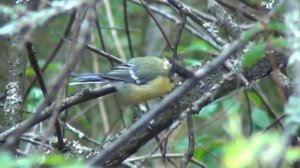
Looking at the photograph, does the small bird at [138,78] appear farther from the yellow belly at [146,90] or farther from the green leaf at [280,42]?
the green leaf at [280,42]

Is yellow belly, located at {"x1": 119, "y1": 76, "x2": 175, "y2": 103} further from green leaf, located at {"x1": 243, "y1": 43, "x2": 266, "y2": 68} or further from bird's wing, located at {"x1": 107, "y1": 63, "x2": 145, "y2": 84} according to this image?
green leaf, located at {"x1": 243, "y1": 43, "x2": 266, "y2": 68}

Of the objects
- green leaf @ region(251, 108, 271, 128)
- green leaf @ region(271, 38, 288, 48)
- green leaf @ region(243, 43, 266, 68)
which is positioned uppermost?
green leaf @ region(271, 38, 288, 48)

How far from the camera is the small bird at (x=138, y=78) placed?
3246mm

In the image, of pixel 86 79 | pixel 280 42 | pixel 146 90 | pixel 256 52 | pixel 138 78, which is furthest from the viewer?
pixel 138 78

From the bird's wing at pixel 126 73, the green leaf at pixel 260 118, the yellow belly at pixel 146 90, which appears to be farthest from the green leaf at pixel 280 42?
the green leaf at pixel 260 118

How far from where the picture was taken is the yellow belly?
3.17 metres

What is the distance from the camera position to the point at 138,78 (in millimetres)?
3605

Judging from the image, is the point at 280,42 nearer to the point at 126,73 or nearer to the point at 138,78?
the point at 126,73

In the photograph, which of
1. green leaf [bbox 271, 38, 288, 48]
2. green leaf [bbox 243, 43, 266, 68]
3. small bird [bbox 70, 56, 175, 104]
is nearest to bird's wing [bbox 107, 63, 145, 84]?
small bird [bbox 70, 56, 175, 104]

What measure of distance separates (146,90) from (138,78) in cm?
22

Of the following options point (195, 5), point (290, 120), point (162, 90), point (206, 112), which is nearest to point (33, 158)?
point (290, 120)

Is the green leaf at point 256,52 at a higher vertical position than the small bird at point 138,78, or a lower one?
higher

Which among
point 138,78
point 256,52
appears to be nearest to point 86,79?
point 138,78

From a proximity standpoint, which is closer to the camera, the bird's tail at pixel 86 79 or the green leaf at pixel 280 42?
→ the green leaf at pixel 280 42
